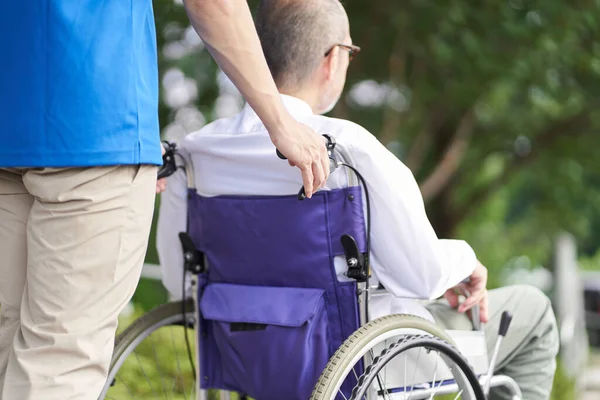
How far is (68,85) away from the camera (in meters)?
1.73

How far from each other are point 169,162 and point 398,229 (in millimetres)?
751

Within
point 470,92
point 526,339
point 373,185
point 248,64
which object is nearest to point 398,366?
point 373,185

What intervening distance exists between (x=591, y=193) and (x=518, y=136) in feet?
5.30

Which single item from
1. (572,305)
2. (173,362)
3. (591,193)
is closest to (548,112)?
(591,193)

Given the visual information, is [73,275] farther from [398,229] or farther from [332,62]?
[332,62]

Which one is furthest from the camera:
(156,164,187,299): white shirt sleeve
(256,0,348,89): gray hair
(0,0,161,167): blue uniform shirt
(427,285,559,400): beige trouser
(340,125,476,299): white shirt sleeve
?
(427,285,559,400): beige trouser

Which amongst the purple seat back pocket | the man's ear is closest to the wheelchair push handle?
the purple seat back pocket

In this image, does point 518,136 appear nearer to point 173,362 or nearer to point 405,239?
point 173,362

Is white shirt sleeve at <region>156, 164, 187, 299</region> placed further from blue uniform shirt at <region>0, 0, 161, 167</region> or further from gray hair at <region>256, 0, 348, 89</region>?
blue uniform shirt at <region>0, 0, 161, 167</region>

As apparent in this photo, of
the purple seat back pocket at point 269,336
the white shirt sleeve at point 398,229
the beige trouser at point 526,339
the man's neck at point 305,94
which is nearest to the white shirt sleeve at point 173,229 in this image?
the purple seat back pocket at point 269,336

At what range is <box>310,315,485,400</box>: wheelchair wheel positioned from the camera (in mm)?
2119

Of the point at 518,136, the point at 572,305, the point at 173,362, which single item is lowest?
the point at 572,305

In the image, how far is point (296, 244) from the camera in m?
2.40

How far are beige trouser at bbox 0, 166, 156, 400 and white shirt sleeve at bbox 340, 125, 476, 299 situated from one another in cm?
67
